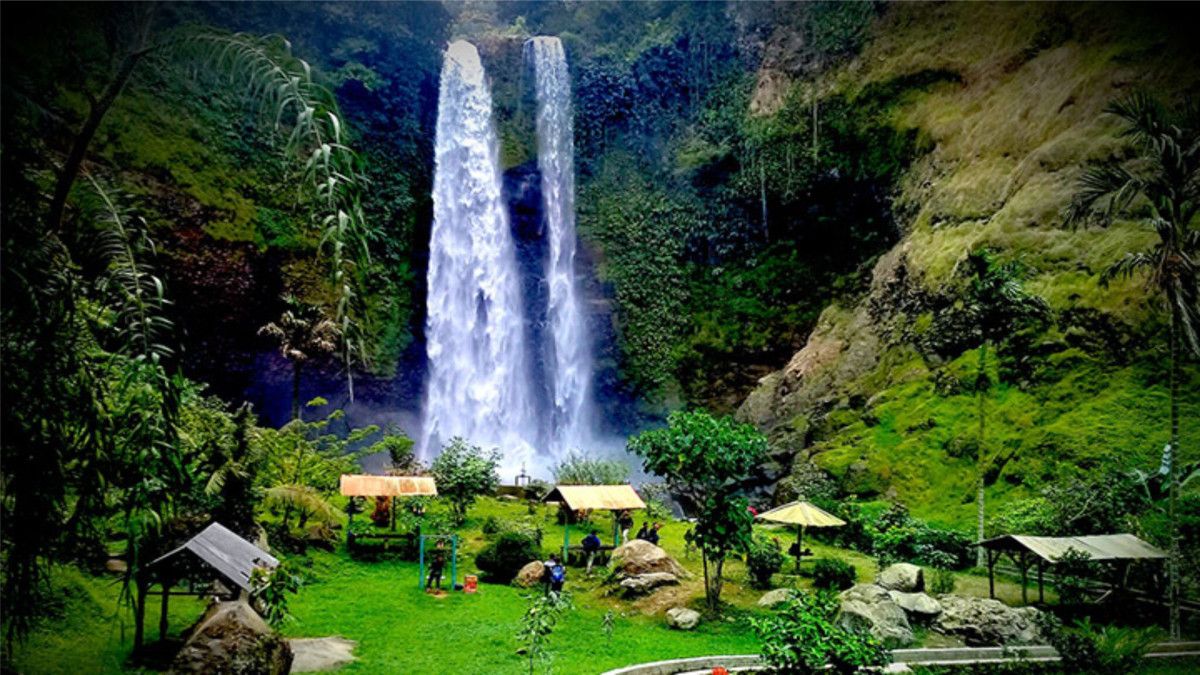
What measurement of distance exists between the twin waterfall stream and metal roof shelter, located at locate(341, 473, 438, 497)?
15733mm

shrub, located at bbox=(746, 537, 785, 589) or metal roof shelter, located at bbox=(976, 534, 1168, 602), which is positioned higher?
metal roof shelter, located at bbox=(976, 534, 1168, 602)

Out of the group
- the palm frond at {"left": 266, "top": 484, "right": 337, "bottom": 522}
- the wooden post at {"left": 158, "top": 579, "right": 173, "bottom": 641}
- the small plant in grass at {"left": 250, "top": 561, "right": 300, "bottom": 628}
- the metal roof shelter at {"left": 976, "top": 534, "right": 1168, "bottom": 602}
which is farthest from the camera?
the palm frond at {"left": 266, "top": 484, "right": 337, "bottom": 522}

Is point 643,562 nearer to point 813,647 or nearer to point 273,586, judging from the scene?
point 813,647

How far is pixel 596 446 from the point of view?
40.3 m

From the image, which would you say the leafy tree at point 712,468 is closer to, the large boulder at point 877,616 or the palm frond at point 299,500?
the large boulder at point 877,616

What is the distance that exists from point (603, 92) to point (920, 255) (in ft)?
72.6

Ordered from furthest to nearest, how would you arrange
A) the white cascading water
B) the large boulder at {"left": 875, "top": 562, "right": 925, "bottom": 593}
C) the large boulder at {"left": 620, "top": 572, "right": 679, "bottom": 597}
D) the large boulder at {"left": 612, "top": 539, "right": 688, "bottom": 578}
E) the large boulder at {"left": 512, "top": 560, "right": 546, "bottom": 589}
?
the white cascading water, the large boulder at {"left": 512, "top": 560, "right": 546, "bottom": 589}, the large boulder at {"left": 612, "top": 539, "right": 688, "bottom": 578}, the large boulder at {"left": 620, "top": 572, "right": 679, "bottom": 597}, the large boulder at {"left": 875, "top": 562, "right": 925, "bottom": 593}

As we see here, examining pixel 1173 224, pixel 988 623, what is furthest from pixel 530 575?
pixel 1173 224

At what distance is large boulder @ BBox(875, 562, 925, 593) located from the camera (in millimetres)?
16547

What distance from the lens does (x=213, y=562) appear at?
1042 cm

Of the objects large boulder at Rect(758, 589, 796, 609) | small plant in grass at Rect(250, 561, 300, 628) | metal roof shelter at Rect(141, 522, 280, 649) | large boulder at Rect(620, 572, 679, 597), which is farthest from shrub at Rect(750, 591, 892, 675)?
metal roof shelter at Rect(141, 522, 280, 649)

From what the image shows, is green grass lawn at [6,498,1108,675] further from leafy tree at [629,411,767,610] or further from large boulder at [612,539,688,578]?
leafy tree at [629,411,767,610]

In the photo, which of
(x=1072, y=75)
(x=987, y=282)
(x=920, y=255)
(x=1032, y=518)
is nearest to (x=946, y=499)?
(x=1032, y=518)

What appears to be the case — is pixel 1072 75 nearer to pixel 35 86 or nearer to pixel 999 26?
pixel 999 26
